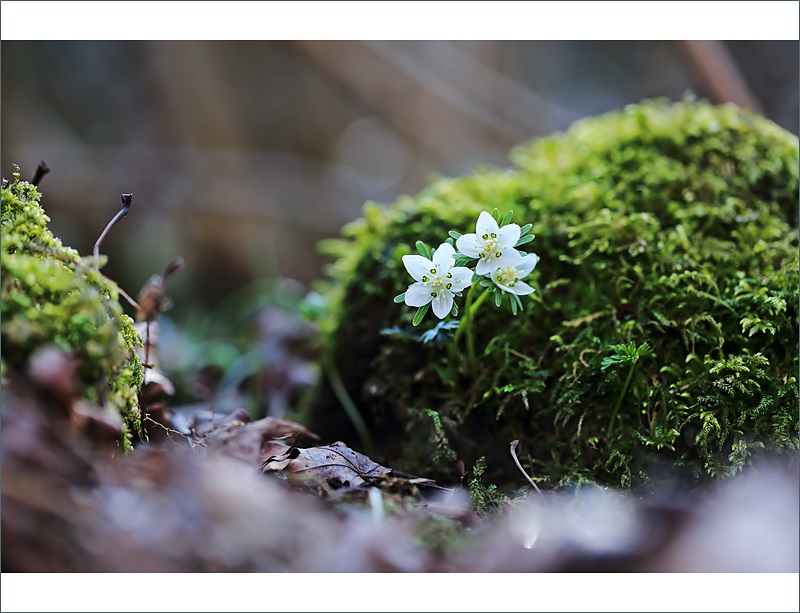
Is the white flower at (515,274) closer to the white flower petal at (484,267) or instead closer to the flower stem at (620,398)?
the white flower petal at (484,267)

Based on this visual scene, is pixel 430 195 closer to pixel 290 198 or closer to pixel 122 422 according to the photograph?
pixel 122 422

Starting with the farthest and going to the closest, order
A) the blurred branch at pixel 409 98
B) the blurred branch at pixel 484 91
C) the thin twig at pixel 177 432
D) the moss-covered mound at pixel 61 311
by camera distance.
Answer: the blurred branch at pixel 484 91 → the blurred branch at pixel 409 98 → the thin twig at pixel 177 432 → the moss-covered mound at pixel 61 311

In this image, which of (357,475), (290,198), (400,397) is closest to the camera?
(357,475)

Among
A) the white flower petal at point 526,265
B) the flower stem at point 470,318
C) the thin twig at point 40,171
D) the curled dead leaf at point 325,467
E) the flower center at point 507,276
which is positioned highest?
the thin twig at point 40,171

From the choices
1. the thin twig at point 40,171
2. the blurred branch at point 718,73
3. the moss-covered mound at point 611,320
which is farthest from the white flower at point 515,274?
the blurred branch at point 718,73

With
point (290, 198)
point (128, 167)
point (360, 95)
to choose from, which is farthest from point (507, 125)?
point (128, 167)

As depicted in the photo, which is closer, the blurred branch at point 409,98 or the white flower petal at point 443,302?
the white flower petal at point 443,302

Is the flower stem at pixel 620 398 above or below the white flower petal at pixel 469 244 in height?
below
